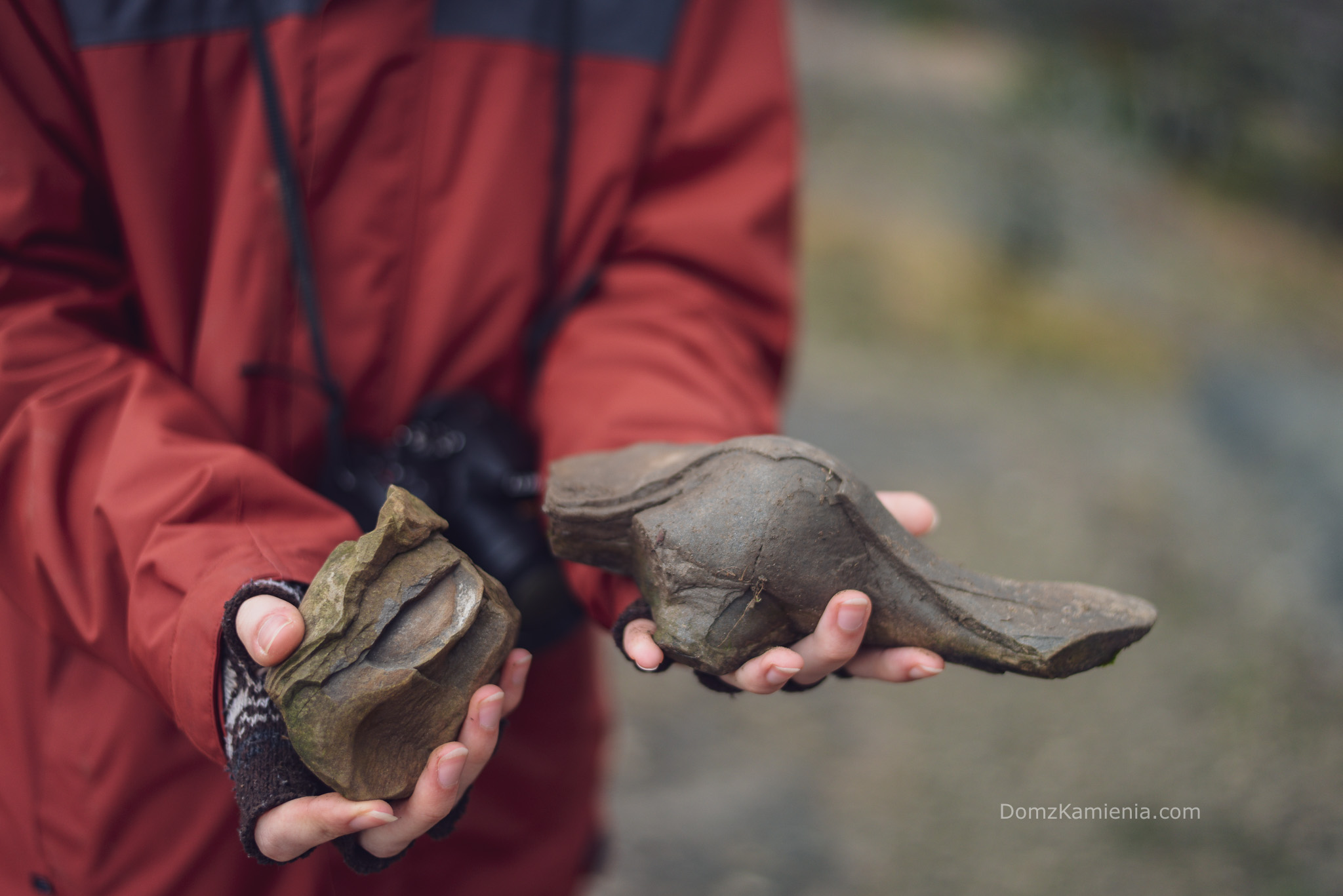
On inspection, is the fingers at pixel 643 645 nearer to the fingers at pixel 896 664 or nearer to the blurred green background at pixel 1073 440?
the fingers at pixel 896 664

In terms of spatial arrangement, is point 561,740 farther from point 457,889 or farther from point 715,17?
point 715,17

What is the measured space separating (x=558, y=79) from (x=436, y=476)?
756 mm

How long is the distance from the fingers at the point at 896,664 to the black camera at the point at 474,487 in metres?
0.59

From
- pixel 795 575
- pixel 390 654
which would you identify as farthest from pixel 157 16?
pixel 795 575

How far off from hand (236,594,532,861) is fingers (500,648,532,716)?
0.30 feet

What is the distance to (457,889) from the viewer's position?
72.4 inches

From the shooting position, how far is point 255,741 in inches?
49.8

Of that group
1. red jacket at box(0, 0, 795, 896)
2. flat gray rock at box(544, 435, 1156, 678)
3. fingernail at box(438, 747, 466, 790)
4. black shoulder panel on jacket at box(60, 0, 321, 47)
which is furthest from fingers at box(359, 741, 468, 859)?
black shoulder panel on jacket at box(60, 0, 321, 47)

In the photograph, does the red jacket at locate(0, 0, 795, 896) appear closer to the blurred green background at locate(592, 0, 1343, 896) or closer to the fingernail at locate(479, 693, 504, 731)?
the fingernail at locate(479, 693, 504, 731)

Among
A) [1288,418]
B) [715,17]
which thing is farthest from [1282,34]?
[715,17]

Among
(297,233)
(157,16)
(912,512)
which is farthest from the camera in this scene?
(912,512)

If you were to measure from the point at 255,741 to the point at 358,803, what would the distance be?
18 cm

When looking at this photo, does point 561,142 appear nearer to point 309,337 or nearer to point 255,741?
point 309,337

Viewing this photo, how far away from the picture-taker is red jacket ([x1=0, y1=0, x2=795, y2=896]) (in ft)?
4.40
